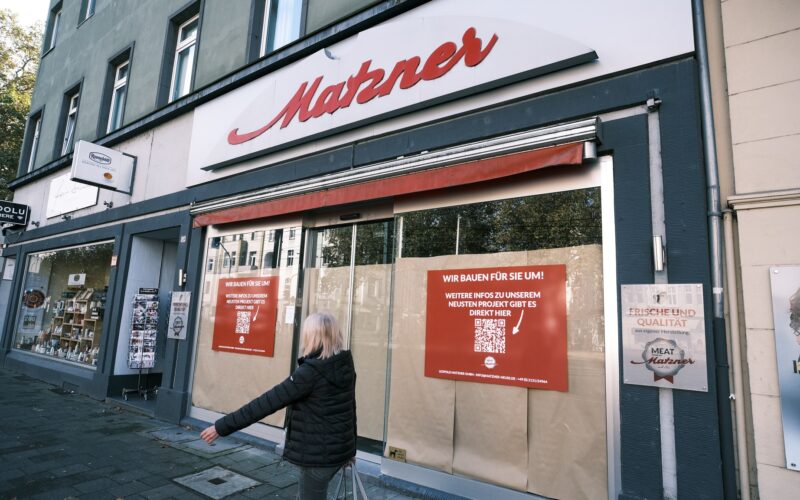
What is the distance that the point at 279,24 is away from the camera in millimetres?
7738

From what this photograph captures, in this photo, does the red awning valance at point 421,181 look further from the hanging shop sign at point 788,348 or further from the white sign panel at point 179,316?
the white sign panel at point 179,316

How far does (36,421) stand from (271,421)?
12.1ft

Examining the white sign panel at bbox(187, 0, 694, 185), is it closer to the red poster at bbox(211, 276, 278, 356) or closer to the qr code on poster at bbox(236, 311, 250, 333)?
the red poster at bbox(211, 276, 278, 356)

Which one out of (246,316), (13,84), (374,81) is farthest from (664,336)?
(13,84)

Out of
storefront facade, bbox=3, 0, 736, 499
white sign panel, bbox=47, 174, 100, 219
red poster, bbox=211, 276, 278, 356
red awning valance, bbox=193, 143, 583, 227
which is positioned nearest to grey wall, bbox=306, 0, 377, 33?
storefront facade, bbox=3, 0, 736, 499

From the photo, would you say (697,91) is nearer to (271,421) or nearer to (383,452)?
(383,452)

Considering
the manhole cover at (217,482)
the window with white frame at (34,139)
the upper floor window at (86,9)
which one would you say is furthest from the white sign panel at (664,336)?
the window with white frame at (34,139)

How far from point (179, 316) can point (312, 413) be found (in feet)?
18.0

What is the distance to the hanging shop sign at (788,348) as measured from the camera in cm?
290

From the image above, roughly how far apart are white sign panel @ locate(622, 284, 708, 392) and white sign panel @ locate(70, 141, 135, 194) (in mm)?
9447

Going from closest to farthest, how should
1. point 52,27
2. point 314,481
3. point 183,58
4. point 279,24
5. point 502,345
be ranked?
1. point 314,481
2. point 502,345
3. point 279,24
4. point 183,58
5. point 52,27

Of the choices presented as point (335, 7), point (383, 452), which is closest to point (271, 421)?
point (383, 452)

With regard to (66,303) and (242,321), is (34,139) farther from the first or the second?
(242,321)

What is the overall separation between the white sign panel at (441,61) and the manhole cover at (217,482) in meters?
4.15
